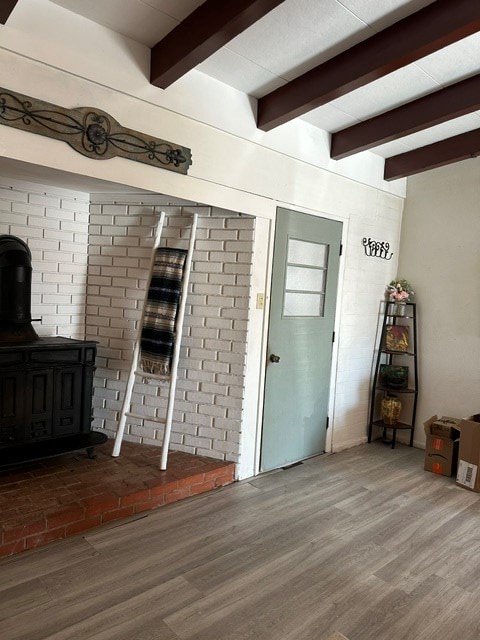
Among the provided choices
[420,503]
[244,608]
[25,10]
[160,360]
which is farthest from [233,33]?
[420,503]

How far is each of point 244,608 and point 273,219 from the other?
2.41 meters

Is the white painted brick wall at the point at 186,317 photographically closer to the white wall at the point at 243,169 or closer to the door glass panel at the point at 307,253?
the white wall at the point at 243,169

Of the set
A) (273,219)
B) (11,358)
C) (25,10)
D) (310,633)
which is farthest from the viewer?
(273,219)

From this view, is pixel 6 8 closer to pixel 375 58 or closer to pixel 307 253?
pixel 375 58

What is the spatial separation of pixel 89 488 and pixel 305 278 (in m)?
2.18

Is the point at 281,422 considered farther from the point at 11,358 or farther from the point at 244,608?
the point at 11,358

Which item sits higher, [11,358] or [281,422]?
[11,358]

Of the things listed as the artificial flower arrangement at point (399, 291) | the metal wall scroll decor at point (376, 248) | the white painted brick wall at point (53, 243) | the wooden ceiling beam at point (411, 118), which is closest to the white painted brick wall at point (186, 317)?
the white painted brick wall at point (53, 243)

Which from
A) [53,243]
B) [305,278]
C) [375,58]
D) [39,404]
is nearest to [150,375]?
[39,404]

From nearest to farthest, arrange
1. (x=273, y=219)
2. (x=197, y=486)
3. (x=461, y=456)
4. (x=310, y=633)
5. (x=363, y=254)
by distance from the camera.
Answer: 1. (x=310, y=633)
2. (x=197, y=486)
3. (x=273, y=219)
4. (x=461, y=456)
5. (x=363, y=254)

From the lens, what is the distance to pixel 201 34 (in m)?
2.22

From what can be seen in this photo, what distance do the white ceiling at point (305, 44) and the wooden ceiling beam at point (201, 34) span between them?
50 mm

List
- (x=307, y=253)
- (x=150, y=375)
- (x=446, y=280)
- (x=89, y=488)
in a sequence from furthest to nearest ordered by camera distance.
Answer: (x=446, y=280)
(x=307, y=253)
(x=150, y=375)
(x=89, y=488)

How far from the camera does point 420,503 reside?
321cm
